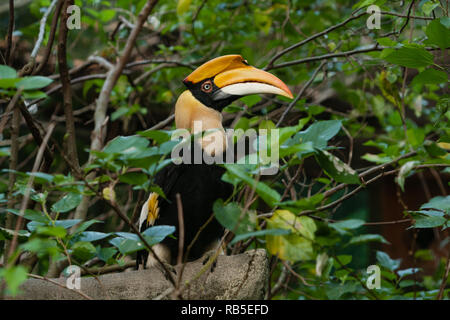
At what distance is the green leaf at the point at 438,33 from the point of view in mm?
902

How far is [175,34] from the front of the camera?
8.47 ft

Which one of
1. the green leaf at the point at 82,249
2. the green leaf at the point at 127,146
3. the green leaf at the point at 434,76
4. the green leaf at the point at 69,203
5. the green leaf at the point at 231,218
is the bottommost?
the green leaf at the point at 82,249

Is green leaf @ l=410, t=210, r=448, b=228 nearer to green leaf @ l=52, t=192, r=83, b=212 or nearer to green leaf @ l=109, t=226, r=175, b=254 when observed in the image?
green leaf @ l=109, t=226, r=175, b=254

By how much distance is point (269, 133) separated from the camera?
2.44 ft

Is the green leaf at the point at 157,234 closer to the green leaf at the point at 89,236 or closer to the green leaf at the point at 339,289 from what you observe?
the green leaf at the point at 89,236

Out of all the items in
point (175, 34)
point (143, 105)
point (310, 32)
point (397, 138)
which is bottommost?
point (397, 138)

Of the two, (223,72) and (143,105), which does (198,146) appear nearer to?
(223,72)

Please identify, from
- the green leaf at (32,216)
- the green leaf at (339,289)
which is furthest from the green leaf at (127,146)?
the green leaf at (339,289)

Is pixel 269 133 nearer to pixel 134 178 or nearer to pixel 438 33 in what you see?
pixel 134 178

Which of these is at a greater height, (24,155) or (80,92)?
(80,92)

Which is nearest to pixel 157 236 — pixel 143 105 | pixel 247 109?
pixel 247 109

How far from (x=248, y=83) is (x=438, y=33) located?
1.42ft

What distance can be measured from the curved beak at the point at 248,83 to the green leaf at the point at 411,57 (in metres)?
0.24
